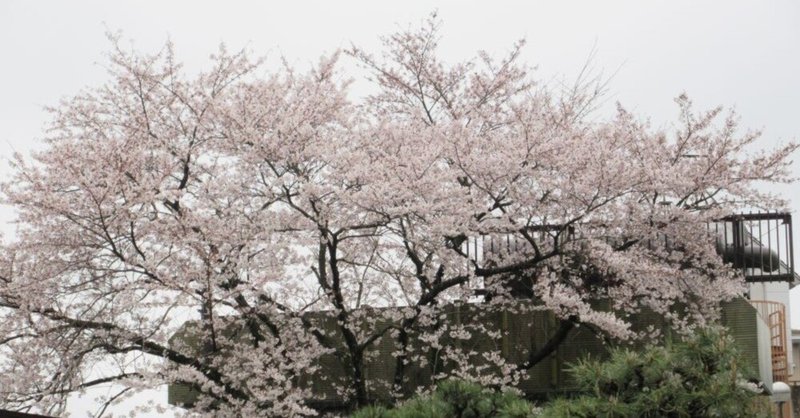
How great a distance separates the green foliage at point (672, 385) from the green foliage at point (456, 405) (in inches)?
28.0

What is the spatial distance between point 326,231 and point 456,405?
11.4ft

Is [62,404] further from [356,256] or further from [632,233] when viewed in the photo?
[632,233]

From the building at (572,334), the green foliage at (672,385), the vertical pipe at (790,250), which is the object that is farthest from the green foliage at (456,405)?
the vertical pipe at (790,250)

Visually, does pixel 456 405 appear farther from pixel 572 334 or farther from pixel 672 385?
pixel 572 334

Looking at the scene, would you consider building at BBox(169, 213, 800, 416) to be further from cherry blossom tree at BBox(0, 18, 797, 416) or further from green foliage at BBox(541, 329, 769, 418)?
green foliage at BBox(541, 329, 769, 418)

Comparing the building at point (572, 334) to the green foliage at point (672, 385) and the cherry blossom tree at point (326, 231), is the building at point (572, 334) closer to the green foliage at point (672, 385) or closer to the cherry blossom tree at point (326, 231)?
the cherry blossom tree at point (326, 231)

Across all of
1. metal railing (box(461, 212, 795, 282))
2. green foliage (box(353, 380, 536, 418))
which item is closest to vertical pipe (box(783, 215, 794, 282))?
metal railing (box(461, 212, 795, 282))

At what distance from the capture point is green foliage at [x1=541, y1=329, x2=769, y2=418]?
294 inches

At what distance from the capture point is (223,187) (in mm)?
11969

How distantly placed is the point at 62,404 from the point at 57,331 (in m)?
0.74

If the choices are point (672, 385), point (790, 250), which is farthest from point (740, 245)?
point (672, 385)

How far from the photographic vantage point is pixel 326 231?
1162cm

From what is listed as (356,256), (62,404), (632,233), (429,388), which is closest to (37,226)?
(62,404)

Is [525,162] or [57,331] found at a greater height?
[525,162]
